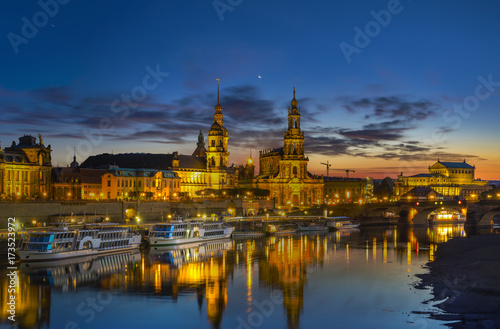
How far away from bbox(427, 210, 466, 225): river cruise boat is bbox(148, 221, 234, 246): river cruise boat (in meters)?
68.1

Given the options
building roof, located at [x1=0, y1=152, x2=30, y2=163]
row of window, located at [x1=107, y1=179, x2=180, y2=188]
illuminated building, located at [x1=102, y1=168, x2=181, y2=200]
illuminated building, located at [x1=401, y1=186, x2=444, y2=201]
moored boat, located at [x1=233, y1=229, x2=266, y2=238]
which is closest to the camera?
building roof, located at [x1=0, y1=152, x2=30, y2=163]

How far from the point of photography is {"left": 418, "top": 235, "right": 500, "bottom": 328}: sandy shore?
3462 cm

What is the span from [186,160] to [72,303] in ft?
396

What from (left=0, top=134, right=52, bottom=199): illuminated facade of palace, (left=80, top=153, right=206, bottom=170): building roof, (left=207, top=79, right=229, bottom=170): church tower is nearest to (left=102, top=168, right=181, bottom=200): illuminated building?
(left=80, top=153, right=206, bottom=170): building roof

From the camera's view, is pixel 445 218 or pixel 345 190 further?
pixel 345 190

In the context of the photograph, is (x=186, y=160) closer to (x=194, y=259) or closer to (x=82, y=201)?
(x=82, y=201)

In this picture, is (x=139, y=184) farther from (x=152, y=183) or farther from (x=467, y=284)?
(x=467, y=284)

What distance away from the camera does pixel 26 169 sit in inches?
3775

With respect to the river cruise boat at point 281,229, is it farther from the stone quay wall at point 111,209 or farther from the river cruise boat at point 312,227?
the stone quay wall at point 111,209

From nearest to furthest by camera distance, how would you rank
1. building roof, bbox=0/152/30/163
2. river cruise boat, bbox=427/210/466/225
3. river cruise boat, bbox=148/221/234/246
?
river cruise boat, bbox=148/221/234/246, building roof, bbox=0/152/30/163, river cruise boat, bbox=427/210/466/225

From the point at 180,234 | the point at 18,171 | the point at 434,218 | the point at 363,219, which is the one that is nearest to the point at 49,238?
the point at 180,234

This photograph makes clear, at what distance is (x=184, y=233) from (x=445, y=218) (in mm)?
92066

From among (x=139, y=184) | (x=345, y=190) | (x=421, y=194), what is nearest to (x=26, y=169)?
(x=139, y=184)

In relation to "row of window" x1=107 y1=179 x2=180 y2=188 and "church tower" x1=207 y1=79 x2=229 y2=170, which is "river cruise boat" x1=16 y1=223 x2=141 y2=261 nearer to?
"row of window" x1=107 y1=179 x2=180 y2=188
